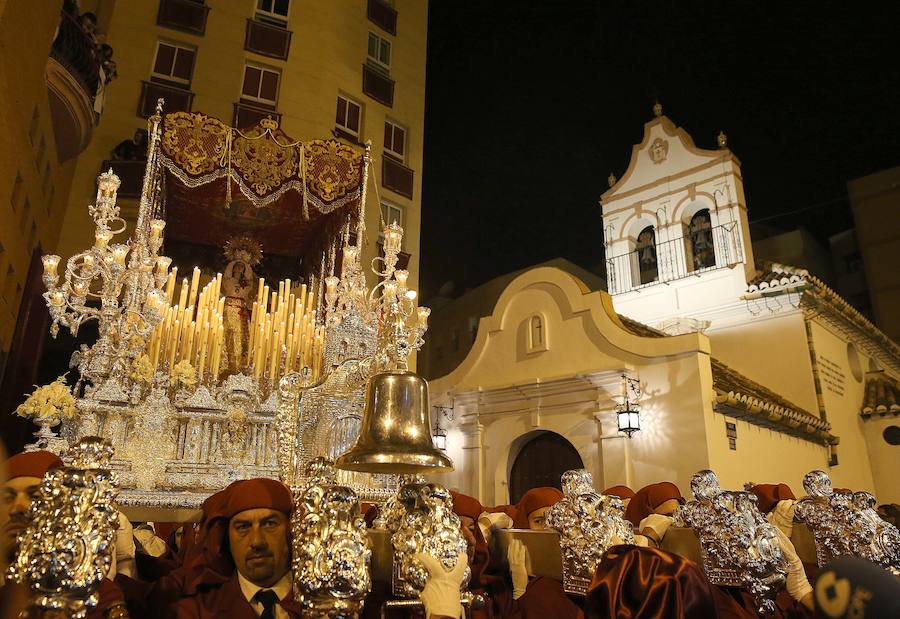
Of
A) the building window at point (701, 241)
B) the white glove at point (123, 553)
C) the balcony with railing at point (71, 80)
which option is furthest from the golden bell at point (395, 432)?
the building window at point (701, 241)

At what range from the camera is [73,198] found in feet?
37.5

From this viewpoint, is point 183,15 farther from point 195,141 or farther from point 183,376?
point 183,376

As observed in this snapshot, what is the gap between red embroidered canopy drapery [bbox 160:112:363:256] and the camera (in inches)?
339

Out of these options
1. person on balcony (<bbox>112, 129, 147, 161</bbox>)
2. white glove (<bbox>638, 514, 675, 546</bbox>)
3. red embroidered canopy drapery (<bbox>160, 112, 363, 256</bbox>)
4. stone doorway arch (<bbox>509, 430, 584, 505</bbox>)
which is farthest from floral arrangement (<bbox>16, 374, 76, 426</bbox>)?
stone doorway arch (<bbox>509, 430, 584, 505</bbox>)

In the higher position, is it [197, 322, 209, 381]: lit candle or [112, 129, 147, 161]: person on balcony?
[112, 129, 147, 161]: person on balcony

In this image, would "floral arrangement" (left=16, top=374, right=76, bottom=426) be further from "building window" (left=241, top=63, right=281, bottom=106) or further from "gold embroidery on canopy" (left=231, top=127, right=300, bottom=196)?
"building window" (left=241, top=63, right=281, bottom=106)

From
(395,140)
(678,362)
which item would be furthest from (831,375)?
Answer: (395,140)

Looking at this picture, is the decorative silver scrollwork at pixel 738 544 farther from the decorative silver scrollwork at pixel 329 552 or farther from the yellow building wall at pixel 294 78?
the yellow building wall at pixel 294 78

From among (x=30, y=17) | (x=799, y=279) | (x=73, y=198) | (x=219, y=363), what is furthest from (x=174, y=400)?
(x=799, y=279)

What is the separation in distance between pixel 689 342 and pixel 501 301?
4560mm

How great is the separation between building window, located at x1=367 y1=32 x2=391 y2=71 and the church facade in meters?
6.92

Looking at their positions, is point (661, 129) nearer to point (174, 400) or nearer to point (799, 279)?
point (799, 279)

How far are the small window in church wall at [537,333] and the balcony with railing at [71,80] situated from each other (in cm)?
874

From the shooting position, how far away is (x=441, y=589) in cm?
221
